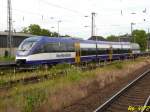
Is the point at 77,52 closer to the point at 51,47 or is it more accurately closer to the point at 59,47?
the point at 59,47

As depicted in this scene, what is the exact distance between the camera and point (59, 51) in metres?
35.2

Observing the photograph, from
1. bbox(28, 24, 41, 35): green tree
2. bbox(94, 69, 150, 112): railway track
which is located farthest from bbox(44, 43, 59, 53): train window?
bbox(28, 24, 41, 35): green tree

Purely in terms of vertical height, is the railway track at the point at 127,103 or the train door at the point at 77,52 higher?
the train door at the point at 77,52

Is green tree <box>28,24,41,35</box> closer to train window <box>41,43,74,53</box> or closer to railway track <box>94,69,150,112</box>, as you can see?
train window <box>41,43,74,53</box>

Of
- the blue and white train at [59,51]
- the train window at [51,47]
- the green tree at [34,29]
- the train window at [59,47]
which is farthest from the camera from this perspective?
the green tree at [34,29]

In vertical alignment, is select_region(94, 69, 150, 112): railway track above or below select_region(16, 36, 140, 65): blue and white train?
below

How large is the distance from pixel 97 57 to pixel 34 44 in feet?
61.7

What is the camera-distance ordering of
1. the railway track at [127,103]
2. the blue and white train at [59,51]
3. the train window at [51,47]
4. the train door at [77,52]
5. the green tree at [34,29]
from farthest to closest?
1. the green tree at [34,29]
2. the train door at [77,52]
3. the train window at [51,47]
4. the blue and white train at [59,51]
5. the railway track at [127,103]

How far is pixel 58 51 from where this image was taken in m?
35.0

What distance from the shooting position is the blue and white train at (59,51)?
99.9 ft

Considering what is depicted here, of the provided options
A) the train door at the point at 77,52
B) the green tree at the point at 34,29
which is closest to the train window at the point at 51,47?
the train door at the point at 77,52

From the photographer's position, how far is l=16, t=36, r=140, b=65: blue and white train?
3045 cm

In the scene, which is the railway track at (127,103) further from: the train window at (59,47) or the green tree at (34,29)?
the green tree at (34,29)

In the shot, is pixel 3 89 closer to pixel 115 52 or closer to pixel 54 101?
pixel 54 101
